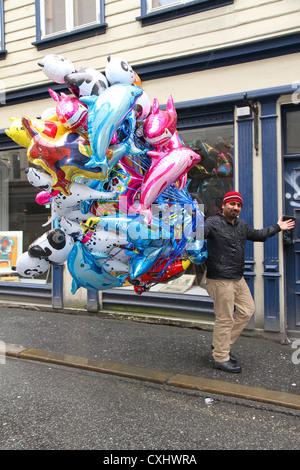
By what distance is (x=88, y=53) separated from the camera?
681 centimetres

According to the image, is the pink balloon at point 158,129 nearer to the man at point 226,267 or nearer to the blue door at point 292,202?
the man at point 226,267

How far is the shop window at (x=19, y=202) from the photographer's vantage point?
25.1ft

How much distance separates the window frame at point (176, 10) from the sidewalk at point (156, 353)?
483 cm

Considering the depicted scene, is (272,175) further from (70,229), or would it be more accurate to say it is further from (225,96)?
(70,229)

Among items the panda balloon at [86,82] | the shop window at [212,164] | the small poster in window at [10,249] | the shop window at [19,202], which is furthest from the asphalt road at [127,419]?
the small poster in window at [10,249]

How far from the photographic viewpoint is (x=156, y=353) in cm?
483

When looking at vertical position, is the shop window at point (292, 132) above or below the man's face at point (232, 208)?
above

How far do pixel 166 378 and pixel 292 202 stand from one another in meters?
2.98

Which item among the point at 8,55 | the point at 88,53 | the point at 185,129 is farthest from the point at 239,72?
the point at 8,55

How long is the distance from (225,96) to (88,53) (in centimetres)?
275

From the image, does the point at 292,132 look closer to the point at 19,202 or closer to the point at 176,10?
the point at 176,10

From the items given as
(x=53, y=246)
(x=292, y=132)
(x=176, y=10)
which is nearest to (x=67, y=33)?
(x=176, y=10)

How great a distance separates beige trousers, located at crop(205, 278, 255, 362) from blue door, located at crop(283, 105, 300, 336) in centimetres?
140
